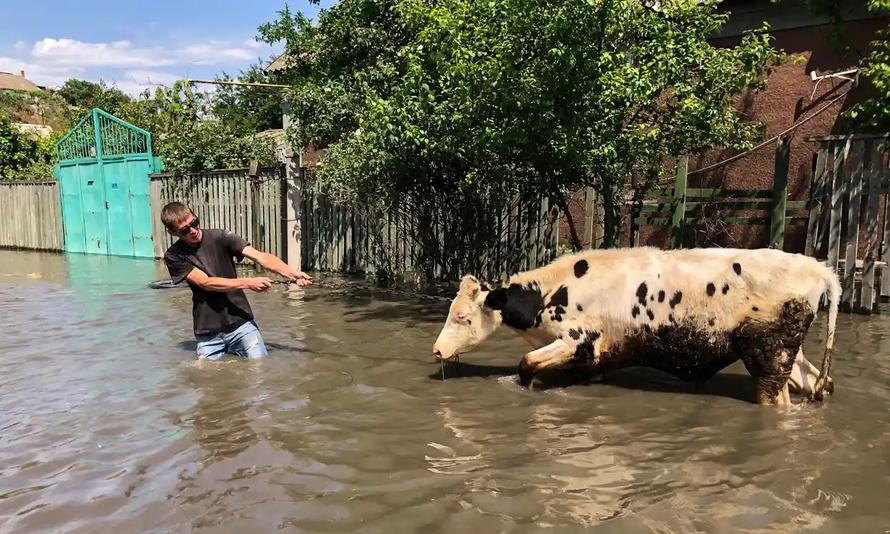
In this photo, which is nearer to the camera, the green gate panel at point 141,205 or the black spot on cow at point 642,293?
the black spot on cow at point 642,293

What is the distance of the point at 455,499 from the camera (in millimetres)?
3670

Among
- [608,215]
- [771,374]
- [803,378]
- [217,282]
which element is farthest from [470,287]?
[608,215]

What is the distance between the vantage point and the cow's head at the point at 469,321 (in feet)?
20.3

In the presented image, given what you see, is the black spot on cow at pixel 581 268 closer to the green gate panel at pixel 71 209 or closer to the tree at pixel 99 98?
the green gate panel at pixel 71 209

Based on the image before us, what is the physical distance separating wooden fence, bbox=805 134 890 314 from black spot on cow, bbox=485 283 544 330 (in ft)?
15.3

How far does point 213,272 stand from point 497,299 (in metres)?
2.79

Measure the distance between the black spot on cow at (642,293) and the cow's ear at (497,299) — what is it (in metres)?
1.21

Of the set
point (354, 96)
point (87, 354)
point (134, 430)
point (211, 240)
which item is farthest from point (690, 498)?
point (354, 96)

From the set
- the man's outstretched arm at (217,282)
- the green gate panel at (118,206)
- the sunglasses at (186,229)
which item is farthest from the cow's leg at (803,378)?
the green gate panel at (118,206)

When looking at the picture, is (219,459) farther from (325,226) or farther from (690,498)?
(325,226)

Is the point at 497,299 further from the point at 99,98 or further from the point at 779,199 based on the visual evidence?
the point at 99,98

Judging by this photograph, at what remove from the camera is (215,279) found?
20.3 ft

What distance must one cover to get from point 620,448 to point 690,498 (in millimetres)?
775

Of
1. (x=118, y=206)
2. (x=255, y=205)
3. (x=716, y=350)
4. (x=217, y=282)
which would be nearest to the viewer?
(x=716, y=350)
